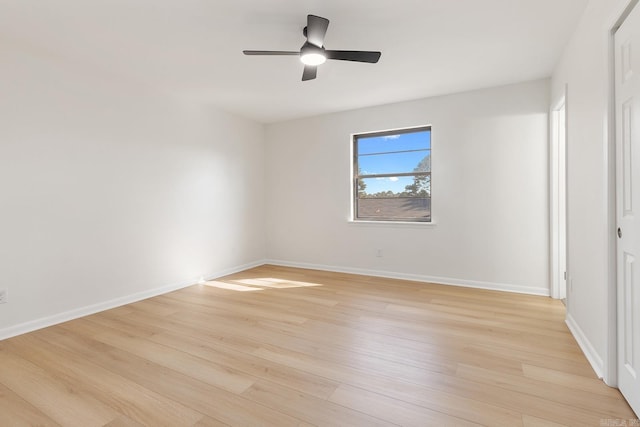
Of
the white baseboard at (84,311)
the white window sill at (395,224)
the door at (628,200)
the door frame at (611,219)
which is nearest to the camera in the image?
the door at (628,200)

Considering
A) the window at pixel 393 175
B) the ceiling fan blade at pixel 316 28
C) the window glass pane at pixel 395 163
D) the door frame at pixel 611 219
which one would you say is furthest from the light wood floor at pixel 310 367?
the ceiling fan blade at pixel 316 28

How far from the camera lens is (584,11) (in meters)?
2.22

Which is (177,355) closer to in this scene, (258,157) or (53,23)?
(53,23)

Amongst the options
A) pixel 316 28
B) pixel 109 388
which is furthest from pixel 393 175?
pixel 109 388

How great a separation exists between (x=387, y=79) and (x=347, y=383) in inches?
120

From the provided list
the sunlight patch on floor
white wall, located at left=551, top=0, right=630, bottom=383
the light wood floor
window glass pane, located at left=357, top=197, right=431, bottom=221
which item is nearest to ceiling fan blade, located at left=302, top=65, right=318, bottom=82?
white wall, located at left=551, top=0, right=630, bottom=383

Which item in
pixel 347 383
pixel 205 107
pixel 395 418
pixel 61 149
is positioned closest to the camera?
pixel 395 418

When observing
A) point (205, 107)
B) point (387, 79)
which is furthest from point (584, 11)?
point (205, 107)

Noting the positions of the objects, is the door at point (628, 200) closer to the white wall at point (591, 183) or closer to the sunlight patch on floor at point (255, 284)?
the white wall at point (591, 183)

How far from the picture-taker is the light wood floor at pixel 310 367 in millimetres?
1605

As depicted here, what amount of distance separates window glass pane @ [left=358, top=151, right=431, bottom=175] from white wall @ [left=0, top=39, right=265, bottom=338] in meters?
2.16

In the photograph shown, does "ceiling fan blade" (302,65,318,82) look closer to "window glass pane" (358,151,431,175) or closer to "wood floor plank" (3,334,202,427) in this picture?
"window glass pane" (358,151,431,175)

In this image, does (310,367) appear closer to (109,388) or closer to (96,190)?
(109,388)

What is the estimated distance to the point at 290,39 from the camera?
8.52ft
